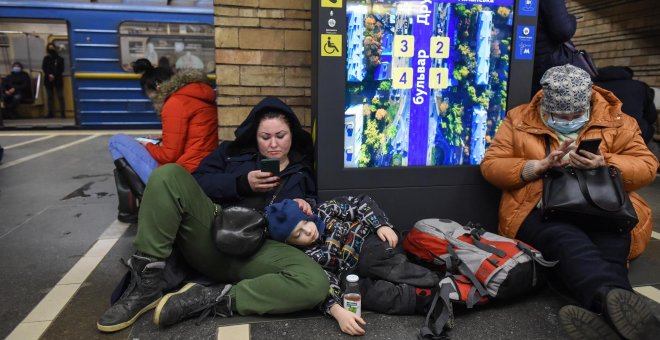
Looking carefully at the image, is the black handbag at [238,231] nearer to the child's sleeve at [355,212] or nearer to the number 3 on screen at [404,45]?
the child's sleeve at [355,212]

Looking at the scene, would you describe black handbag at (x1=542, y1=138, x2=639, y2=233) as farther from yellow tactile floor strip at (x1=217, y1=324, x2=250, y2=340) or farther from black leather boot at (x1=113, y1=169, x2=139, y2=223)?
black leather boot at (x1=113, y1=169, x2=139, y2=223)

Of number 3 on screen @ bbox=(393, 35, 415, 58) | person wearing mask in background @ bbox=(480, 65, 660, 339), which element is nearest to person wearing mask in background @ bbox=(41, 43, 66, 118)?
number 3 on screen @ bbox=(393, 35, 415, 58)

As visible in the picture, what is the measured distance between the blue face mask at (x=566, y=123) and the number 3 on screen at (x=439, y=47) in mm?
810

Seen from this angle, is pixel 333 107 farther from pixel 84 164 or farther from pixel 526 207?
pixel 84 164

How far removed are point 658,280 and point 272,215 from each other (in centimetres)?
233

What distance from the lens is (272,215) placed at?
2355 mm

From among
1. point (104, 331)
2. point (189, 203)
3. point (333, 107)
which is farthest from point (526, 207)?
point (104, 331)

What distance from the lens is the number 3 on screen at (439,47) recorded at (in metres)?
2.98

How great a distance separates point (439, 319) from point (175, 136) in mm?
2314

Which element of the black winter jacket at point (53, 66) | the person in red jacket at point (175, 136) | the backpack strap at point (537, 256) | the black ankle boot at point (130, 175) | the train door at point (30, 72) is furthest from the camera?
the train door at point (30, 72)

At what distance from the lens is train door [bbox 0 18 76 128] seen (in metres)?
11.3

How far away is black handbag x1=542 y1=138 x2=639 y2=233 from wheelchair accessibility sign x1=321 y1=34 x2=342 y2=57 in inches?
57.5

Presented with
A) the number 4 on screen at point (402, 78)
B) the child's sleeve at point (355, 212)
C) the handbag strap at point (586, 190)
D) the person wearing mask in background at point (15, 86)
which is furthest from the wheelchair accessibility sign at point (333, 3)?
the person wearing mask in background at point (15, 86)

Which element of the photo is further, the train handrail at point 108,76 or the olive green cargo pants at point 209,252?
the train handrail at point 108,76
